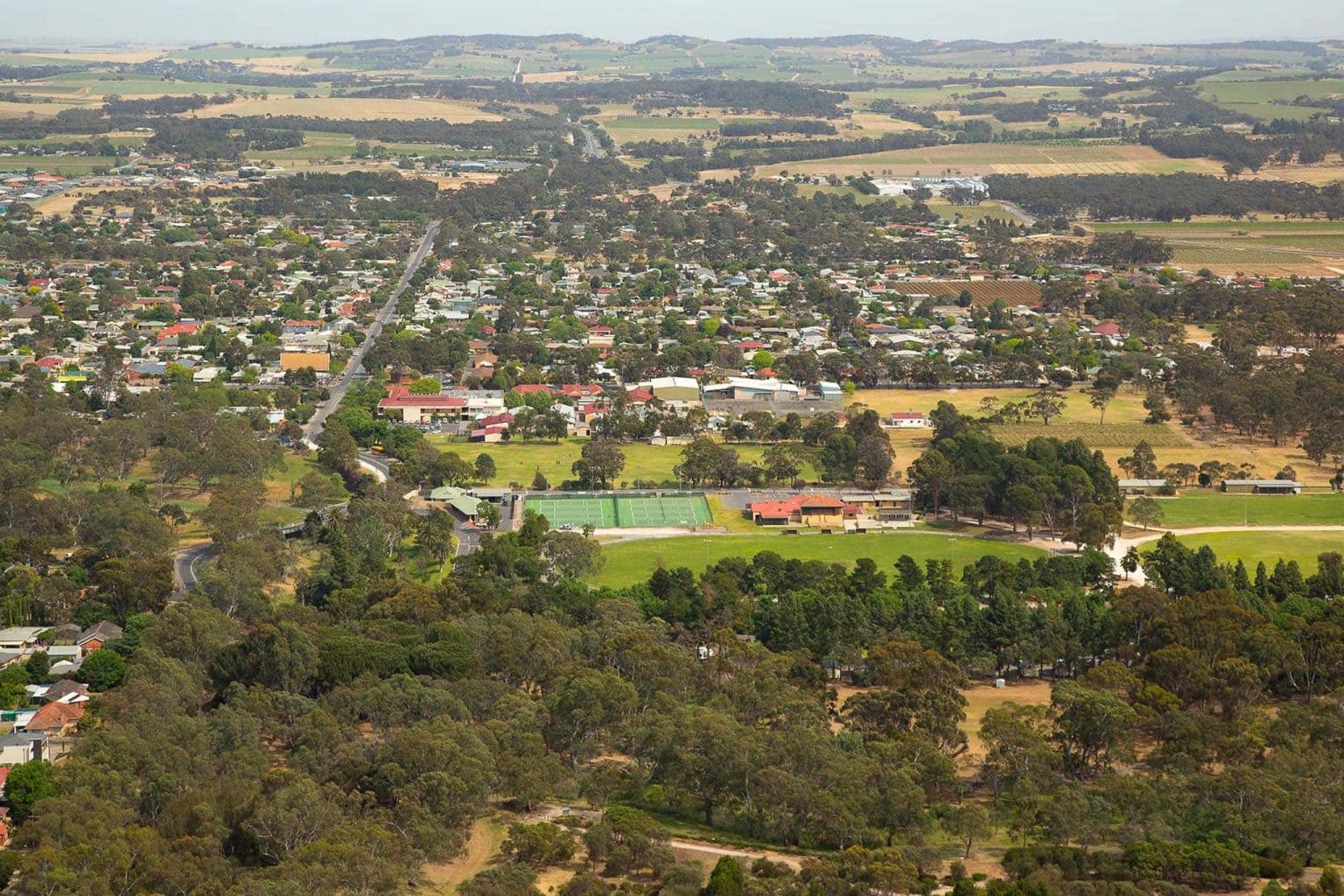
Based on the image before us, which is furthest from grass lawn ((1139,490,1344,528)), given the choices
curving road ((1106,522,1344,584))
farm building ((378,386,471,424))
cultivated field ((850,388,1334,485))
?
farm building ((378,386,471,424))

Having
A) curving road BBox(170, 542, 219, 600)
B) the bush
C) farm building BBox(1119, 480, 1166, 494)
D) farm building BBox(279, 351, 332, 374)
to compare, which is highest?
the bush

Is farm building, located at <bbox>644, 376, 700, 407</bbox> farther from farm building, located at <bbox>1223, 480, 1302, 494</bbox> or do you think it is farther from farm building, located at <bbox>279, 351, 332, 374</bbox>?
farm building, located at <bbox>1223, 480, 1302, 494</bbox>

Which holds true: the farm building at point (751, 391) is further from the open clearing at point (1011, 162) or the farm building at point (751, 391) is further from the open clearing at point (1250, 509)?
the open clearing at point (1011, 162)

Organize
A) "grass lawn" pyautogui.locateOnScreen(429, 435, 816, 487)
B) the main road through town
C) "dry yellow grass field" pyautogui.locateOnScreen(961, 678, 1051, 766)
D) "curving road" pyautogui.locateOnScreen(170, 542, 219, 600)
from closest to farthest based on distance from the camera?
"dry yellow grass field" pyautogui.locateOnScreen(961, 678, 1051, 766) < "curving road" pyautogui.locateOnScreen(170, 542, 219, 600) < "grass lawn" pyautogui.locateOnScreen(429, 435, 816, 487) < the main road through town

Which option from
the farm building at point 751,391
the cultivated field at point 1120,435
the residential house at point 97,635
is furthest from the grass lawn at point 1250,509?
the residential house at point 97,635

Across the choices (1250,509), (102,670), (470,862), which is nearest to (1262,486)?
(1250,509)

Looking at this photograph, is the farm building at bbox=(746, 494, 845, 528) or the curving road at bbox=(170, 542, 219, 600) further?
the farm building at bbox=(746, 494, 845, 528)

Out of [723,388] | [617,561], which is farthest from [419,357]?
[617,561]
